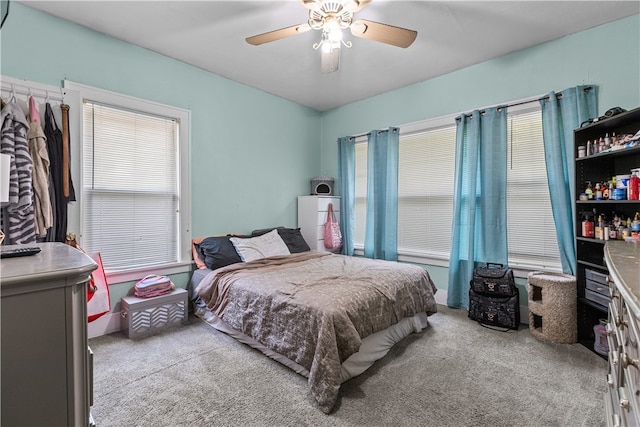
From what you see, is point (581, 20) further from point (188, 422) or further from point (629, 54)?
point (188, 422)

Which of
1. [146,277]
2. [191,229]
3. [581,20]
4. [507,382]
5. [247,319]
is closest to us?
[507,382]

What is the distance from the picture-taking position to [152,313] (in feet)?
9.01

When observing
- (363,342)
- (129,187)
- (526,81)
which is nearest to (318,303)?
(363,342)

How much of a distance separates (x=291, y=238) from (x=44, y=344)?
10.3 ft

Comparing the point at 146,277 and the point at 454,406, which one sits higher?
the point at 146,277

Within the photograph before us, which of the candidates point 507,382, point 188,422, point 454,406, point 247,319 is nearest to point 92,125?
point 247,319

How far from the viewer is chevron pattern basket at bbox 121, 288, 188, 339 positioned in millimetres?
2643

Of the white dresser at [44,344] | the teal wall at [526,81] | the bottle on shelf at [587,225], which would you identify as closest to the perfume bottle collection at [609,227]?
the bottle on shelf at [587,225]

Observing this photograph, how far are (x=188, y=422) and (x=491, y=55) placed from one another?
3.98 meters

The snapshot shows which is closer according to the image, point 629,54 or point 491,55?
point 629,54

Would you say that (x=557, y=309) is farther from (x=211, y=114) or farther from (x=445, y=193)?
(x=211, y=114)

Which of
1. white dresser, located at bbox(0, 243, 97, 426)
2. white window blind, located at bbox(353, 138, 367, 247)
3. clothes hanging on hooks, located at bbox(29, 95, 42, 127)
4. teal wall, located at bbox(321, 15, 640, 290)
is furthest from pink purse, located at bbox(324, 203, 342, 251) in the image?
white dresser, located at bbox(0, 243, 97, 426)

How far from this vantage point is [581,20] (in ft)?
8.28

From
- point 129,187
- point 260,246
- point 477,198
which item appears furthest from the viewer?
point 260,246
